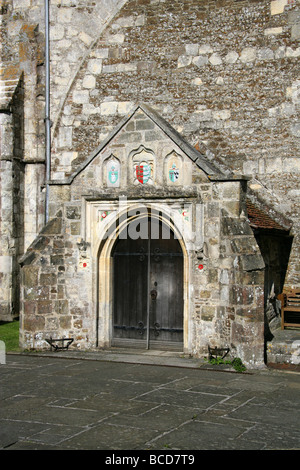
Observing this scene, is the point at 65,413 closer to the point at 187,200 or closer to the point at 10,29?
the point at 187,200

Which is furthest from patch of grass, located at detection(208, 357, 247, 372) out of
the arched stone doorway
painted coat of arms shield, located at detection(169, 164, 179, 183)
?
painted coat of arms shield, located at detection(169, 164, 179, 183)

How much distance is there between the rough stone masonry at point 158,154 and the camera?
9461mm

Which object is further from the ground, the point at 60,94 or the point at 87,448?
the point at 60,94

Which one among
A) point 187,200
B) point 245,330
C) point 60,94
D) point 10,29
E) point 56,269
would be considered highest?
point 10,29

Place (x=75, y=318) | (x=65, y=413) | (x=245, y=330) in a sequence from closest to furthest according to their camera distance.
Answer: (x=65, y=413) < (x=245, y=330) < (x=75, y=318)

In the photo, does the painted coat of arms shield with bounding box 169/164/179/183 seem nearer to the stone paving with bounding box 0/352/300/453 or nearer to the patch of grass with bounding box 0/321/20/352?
the stone paving with bounding box 0/352/300/453

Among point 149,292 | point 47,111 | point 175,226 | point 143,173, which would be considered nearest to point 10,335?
point 149,292

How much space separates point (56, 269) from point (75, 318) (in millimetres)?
948

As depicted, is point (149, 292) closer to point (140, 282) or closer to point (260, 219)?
point (140, 282)

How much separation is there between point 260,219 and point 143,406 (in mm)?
5096

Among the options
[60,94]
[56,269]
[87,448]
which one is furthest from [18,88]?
[87,448]

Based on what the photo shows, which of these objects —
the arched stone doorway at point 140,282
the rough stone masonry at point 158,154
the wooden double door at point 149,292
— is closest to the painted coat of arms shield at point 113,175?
the rough stone masonry at point 158,154

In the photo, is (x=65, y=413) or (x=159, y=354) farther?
(x=159, y=354)

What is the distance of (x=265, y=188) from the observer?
38.8 ft
